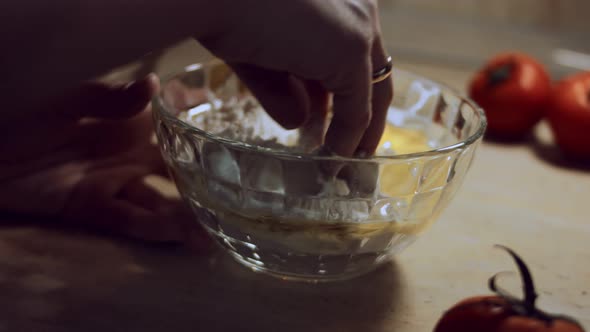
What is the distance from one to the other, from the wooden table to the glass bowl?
0.03 metres

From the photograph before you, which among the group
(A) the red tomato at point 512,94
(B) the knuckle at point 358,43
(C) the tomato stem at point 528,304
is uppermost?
(B) the knuckle at point 358,43

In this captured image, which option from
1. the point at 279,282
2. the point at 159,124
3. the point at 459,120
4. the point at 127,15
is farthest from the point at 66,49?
the point at 459,120

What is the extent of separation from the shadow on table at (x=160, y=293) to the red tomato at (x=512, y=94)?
465 millimetres

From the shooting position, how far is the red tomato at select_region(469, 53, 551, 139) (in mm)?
960

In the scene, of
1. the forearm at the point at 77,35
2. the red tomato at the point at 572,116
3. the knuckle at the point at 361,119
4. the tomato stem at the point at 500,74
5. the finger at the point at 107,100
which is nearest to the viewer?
the forearm at the point at 77,35

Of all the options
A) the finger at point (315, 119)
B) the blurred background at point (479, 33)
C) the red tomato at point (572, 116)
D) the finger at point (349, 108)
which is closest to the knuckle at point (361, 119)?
the finger at point (349, 108)

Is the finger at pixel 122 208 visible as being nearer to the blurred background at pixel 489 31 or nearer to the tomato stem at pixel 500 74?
the tomato stem at pixel 500 74

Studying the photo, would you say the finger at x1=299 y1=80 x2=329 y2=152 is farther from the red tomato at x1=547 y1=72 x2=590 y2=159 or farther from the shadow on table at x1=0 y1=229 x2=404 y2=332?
the red tomato at x1=547 y1=72 x2=590 y2=159

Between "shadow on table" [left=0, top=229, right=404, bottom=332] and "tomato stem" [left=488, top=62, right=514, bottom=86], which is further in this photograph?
"tomato stem" [left=488, top=62, right=514, bottom=86]

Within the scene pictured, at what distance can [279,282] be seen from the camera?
1.79 ft

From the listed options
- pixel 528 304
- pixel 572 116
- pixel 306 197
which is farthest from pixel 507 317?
pixel 572 116

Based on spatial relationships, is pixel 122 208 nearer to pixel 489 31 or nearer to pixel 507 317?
pixel 507 317

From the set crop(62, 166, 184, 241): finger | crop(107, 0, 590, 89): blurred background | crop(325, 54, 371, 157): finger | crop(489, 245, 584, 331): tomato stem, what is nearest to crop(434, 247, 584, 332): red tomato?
crop(489, 245, 584, 331): tomato stem

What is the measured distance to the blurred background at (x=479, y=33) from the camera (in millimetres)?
1282
